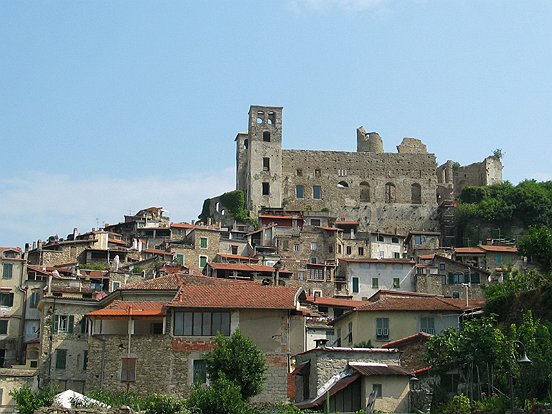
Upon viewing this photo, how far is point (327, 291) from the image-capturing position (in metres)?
71.3

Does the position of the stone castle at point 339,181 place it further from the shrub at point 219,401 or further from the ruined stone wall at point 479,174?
the shrub at point 219,401

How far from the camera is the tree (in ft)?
116

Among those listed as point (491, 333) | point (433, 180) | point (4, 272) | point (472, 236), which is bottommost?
point (491, 333)

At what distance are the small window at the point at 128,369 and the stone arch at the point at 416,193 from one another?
69862mm

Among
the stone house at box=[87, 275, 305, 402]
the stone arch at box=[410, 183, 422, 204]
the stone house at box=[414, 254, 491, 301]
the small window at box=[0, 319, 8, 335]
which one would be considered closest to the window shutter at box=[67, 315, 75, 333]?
the stone house at box=[87, 275, 305, 402]

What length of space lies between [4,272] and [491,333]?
120 feet

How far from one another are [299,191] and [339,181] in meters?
4.64

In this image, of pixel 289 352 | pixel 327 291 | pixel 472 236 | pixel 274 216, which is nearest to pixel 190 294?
pixel 289 352

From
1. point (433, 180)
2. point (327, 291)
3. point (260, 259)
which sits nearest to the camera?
point (327, 291)

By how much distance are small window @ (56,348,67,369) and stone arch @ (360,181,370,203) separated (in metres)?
63.5

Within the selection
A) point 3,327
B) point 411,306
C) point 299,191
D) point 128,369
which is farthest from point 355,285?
point 128,369

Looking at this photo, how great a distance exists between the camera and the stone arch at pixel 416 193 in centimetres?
10675

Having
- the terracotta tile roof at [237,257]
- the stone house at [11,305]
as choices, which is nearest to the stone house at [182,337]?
the stone house at [11,305]

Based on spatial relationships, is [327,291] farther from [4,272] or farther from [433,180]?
[433,180]
